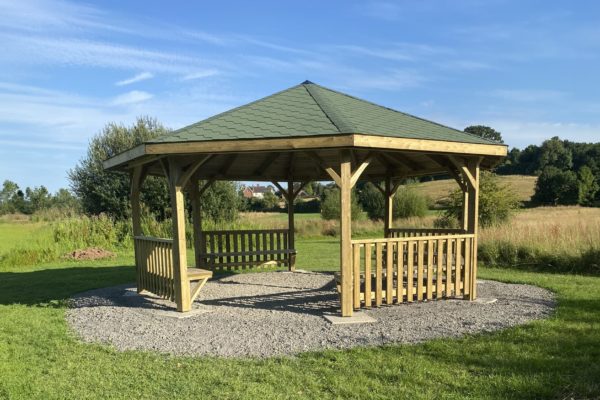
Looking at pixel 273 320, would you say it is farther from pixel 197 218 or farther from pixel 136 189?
pixel 197 218

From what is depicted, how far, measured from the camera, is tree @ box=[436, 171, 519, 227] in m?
16.7

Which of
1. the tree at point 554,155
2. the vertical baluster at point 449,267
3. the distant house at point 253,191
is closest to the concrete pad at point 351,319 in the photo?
the vertical baluster at point 449,267

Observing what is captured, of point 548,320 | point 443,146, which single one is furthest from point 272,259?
point 548,320

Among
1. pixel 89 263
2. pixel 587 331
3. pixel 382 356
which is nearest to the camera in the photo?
pixel 382 356

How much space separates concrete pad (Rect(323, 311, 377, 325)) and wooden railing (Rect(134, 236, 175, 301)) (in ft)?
8.35

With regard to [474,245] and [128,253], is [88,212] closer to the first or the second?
[128,253]

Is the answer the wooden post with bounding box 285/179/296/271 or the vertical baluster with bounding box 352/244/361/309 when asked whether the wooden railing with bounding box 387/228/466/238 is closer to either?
the wooden post with bounding box 285/179/296/271

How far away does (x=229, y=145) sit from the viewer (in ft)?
18.6

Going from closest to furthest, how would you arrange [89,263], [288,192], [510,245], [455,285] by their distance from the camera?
[455,285] → [288,192] → [510,245] → [89,263]

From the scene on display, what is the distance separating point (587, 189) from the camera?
39.2 m

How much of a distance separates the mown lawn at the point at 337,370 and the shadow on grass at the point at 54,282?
261 centimetres

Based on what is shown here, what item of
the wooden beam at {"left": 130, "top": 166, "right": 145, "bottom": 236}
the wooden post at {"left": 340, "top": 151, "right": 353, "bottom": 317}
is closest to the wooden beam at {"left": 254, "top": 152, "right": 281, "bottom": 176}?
the wooden beam at {"left": 130, "top": 166, "right": 145, "bottom": 236}

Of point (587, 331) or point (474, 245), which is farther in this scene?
point (474, 245)

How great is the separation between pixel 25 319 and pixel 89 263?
7.30 m
